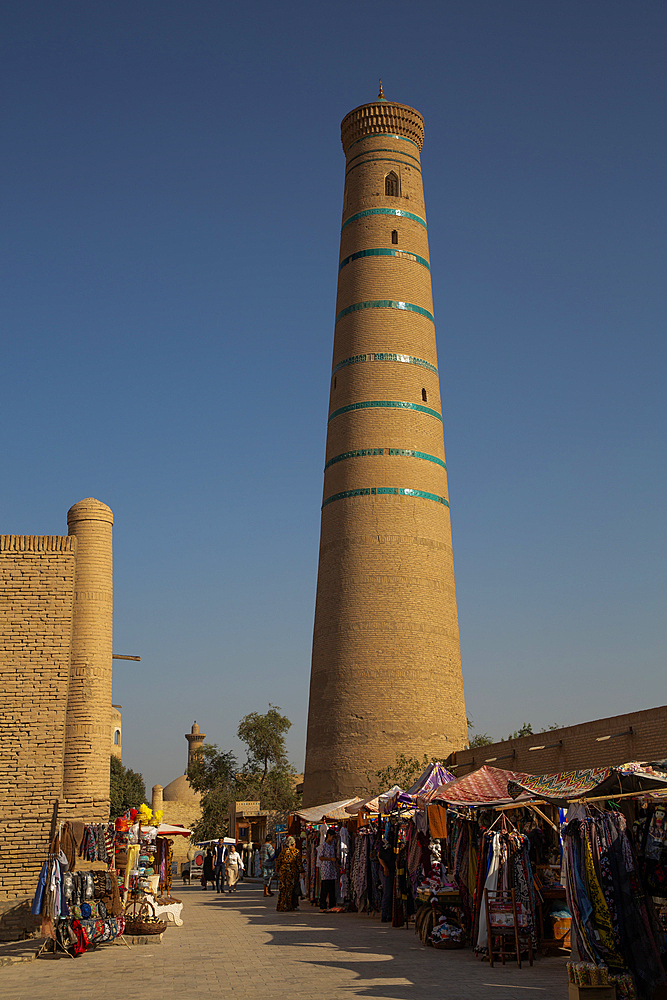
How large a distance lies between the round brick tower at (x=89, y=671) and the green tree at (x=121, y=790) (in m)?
22.5

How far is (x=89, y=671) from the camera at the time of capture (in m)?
15.3

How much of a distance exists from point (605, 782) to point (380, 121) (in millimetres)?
23176

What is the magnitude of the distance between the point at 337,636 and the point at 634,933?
52.4ft

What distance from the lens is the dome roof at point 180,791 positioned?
58.8 metres

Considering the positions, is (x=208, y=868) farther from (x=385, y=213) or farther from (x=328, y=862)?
(x=385, y=213)

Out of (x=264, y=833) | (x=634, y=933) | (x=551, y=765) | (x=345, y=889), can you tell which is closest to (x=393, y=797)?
(x=345, y=889)

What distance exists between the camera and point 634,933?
7.30 meters

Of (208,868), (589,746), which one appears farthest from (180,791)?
(589,746)

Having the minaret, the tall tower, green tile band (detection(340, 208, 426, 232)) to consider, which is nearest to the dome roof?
the minaret

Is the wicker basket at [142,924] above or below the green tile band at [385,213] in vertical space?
below

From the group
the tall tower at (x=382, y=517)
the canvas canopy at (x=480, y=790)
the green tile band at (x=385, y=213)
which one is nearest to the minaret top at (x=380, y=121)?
the tall tower at (x=382, y=517)

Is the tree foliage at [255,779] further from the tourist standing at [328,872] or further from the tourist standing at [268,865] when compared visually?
the tourist standing at [328,872]

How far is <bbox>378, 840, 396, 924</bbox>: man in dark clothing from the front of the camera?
14.0m

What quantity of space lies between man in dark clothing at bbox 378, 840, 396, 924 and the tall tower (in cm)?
773
